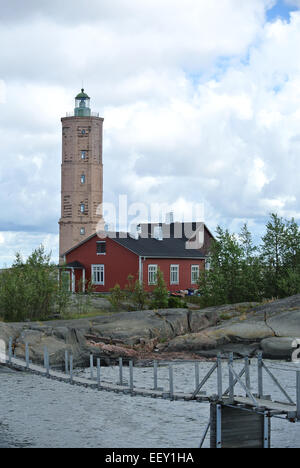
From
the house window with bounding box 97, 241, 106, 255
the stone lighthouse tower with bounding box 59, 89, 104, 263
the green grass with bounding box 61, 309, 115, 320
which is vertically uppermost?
the stone lighthouse tower with bounding box 59, 89, 104, 263

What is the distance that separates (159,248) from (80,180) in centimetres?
1898

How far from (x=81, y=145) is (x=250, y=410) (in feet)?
199

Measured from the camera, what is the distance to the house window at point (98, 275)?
193 feet

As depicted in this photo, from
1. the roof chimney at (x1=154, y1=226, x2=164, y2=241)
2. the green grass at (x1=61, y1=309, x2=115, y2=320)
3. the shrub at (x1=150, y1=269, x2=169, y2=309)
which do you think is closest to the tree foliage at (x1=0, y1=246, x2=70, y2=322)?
the green grass at (x1=61, y1=309, x2=115, y2=320)

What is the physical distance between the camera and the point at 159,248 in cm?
6059

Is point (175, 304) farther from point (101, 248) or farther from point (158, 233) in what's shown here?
point (158, 233)

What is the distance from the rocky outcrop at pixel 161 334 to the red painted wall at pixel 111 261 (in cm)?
1477

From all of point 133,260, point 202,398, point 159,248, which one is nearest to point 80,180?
point 159,248

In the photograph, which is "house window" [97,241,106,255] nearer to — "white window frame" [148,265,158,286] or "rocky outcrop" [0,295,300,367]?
"white window frame" [148,265,158,286]

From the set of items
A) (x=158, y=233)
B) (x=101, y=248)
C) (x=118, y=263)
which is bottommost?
(x=118, y=263)

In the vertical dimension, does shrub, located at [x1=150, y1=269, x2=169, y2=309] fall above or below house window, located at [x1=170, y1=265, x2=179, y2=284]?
below

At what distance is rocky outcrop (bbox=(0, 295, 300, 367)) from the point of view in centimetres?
3634

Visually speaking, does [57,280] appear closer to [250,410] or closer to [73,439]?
[73,439]
